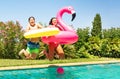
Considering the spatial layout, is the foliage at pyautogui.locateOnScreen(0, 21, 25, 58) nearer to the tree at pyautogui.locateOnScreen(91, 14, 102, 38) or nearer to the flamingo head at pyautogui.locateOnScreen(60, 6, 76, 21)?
the tree at pyautogui.locateOnScreen(91, 14, 102, 38)

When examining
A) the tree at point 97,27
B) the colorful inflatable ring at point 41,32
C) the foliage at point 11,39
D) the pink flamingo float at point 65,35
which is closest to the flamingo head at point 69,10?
the pink flamingo float at point 65,35

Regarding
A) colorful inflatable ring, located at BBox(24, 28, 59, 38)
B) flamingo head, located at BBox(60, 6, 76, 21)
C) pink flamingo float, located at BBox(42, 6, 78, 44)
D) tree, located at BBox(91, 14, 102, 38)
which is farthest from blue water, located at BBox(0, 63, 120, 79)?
tree, located at BBox(91, 14, 102, 38)

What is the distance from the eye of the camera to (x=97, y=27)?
28031mm

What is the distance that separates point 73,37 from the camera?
12305mm

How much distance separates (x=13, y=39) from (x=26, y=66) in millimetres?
5905

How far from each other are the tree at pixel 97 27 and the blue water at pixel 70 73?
351 inches

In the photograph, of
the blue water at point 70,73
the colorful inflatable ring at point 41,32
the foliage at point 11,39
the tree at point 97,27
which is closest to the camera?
the colorful inflatable ring at point 41,32

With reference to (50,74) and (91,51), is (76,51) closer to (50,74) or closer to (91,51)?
(91,51)

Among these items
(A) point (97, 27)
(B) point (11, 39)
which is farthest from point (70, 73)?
(A) point (97, 27)

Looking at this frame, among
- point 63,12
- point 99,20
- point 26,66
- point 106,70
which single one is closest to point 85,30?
point 99,20

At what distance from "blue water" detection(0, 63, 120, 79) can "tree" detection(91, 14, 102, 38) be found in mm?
8905

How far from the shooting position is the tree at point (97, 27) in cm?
2698

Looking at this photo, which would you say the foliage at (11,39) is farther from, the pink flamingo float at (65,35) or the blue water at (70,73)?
the pink flamingo float at (65,35)

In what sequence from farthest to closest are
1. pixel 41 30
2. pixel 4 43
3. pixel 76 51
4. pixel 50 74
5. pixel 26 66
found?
pixel 76 51 < pixel 4 43 < pixel 26 66 < pixel 50 74 < pixel 41 30
